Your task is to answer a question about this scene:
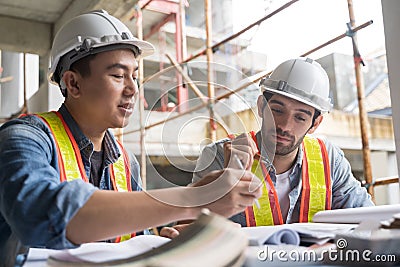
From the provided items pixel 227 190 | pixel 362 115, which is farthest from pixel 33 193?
pixel 362 115

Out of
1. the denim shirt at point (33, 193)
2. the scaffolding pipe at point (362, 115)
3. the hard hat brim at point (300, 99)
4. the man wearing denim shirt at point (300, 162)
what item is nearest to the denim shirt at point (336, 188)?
the man wearing denim shirt at point (300, 162)

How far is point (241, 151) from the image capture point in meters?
0.93

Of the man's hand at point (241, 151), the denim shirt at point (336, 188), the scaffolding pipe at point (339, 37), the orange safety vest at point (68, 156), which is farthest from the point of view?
the scaffolding pipe at point (339, 37)

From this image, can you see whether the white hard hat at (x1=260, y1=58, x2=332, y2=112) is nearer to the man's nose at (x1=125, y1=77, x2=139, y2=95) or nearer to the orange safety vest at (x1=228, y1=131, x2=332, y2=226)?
the orange safety vest at (x1=228, y1=131, x2=332, y2=226)

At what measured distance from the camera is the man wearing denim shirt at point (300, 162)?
1.67 metres

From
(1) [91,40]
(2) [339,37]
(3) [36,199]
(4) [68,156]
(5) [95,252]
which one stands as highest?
(2) [339,37]

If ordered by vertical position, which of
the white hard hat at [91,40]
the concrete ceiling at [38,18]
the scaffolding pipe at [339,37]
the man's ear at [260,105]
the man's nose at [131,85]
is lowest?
the man's ear at [260,105]

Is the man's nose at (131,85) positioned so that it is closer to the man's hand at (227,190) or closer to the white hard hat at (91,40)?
the white hard hat at (91,40)

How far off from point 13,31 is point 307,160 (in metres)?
3.90

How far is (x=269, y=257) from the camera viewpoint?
2.49ft

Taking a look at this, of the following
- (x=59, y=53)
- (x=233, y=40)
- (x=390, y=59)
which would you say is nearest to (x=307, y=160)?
(x=390, y=59)

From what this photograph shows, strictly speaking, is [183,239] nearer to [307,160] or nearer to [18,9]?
[307,160]

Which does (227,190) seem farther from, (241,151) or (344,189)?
(344,189)

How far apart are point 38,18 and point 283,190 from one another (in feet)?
12.6
